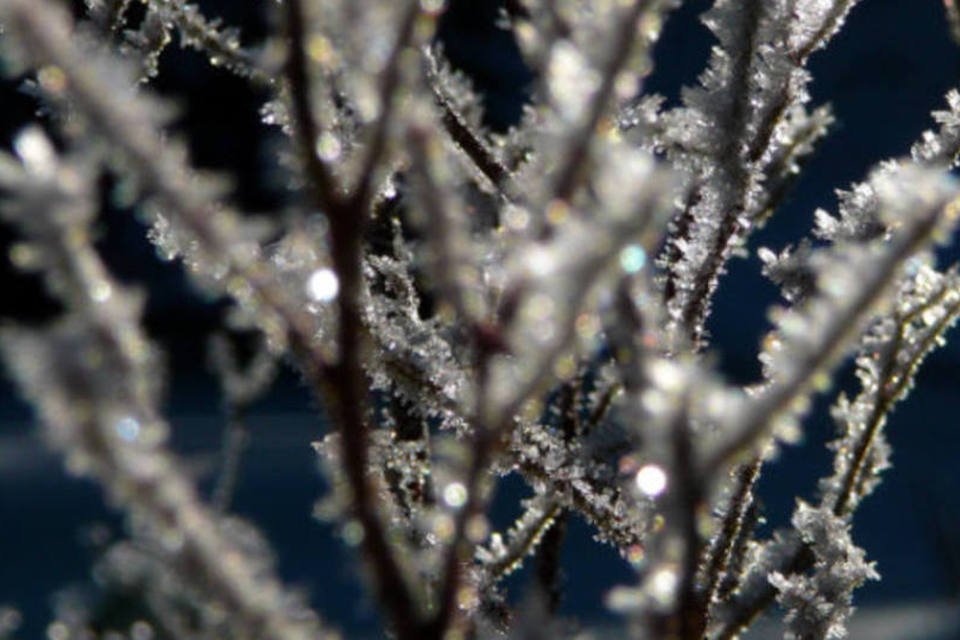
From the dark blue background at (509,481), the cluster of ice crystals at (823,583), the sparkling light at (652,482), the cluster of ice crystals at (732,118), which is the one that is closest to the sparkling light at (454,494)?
the sparkling light at (652,482)

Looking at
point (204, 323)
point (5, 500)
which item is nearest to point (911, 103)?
Answer: point (204, 323)

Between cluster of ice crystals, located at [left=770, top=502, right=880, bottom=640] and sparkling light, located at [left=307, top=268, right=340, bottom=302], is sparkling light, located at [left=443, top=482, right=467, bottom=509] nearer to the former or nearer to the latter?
sparkling light, located at [left=307, top=268, right=340, bottom=302]

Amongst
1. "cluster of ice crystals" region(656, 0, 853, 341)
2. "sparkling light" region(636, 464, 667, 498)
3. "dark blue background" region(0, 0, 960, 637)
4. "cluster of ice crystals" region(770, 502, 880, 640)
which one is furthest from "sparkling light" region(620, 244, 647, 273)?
"dark blue background" region(0, 0, 960, 637)

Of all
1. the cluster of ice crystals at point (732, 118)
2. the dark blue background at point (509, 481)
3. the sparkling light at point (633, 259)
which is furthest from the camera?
the dark blue background at point (509, 481)

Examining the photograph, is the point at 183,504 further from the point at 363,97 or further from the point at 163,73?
the point at 163,73

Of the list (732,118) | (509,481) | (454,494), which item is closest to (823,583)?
(732,118)

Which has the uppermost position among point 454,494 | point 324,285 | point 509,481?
point 509,481

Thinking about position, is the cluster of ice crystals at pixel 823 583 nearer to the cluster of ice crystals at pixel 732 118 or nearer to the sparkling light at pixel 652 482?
the cluster of ice crystals at pixel 732 118

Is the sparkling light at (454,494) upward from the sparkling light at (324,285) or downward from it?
downward

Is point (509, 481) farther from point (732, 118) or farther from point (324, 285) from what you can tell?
point (324, 285)
